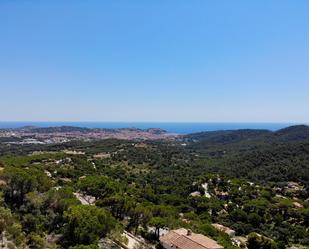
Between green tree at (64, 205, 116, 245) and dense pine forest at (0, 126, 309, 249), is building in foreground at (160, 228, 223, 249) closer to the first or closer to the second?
dense pine forest at (0, 126, 309, 249)

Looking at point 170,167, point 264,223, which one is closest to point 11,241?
point 264,223

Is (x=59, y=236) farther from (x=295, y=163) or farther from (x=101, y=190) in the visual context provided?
(x=295, y=163)

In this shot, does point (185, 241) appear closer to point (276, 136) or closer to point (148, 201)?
point (148, 201)

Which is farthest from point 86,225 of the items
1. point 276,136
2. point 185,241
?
point 276,136

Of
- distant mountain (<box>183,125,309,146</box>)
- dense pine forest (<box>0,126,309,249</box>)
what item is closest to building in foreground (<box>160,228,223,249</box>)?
dense pine forest (<box>0,126,309,249</box>)

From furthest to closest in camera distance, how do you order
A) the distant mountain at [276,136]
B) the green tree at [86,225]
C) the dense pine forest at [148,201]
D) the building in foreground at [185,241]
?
1. the distant mountain at [276,136]
2. the building in foreground at [185,241]
3. the dense pine forest at [148,201]
4. the green tree at [86,225]

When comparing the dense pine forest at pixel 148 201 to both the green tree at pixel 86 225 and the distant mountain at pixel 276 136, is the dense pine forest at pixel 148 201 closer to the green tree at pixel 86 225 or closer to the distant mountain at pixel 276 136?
the green tree at pixel 86 225

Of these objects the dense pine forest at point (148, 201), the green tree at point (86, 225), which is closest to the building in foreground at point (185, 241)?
the dense pine forest at point (148, 201)
